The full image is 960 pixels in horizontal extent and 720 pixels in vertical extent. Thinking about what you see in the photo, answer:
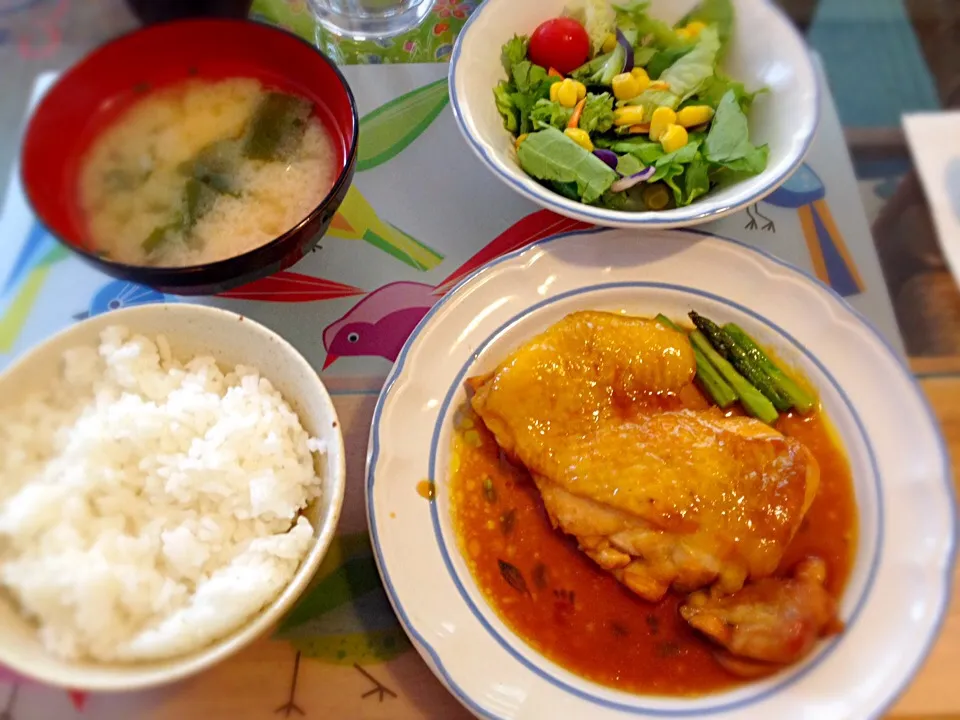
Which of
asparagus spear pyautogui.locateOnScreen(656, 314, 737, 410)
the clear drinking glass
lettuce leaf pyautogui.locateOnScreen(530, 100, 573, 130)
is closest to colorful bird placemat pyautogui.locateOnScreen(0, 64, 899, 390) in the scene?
the clear drinking glass

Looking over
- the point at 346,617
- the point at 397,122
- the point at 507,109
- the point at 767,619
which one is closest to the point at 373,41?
the point at 397,122

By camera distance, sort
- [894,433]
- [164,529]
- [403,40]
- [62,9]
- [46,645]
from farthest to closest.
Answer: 1. [403,40]
2. [62,9]
3. [894,433]
4. [164,529]
5. [46,645]

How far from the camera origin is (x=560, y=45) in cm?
283

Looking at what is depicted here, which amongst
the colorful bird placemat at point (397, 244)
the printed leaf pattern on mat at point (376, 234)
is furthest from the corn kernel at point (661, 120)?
the printed leaf pattern on mat at point (376, 234)

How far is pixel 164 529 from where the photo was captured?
1.83 metres

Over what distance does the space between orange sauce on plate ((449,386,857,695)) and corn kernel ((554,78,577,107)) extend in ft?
4.63

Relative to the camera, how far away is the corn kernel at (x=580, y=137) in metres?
2.63

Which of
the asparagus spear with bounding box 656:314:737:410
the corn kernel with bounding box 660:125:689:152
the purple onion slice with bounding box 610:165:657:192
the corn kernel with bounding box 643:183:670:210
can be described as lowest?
the asparagus spear with bounding box 656:314:737:410

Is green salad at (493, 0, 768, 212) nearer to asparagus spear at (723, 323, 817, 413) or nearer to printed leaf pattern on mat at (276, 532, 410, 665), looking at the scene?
asparagus spear at (723, 323, 817, 413)

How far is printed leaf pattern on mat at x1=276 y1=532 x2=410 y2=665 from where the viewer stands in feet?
6.63

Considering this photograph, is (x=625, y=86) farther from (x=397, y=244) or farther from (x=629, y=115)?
(x=397, y=244)

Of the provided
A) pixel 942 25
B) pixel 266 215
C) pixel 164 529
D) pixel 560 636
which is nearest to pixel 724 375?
pixel 560 636

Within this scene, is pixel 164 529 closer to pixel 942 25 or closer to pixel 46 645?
pixel 46 645

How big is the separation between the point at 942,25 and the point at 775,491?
11.1 feet
